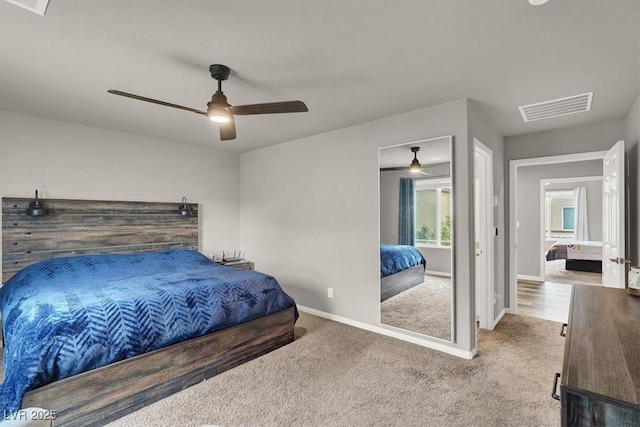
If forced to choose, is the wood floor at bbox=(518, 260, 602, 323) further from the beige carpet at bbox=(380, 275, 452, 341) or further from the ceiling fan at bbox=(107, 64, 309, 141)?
the ceiling fan at bbox=(107, 64, 309, 141)

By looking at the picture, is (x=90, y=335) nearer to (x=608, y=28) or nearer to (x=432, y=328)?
(x=432, y=328)

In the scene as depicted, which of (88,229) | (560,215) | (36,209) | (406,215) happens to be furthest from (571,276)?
(36,209)

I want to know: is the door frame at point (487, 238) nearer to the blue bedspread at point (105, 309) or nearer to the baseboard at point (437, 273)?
the baseboard at point (437, 273)

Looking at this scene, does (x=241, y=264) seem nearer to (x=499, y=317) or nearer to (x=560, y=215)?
(x=499, y=317)

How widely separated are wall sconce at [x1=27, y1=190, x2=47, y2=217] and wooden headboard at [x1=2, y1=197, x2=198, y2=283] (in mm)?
62

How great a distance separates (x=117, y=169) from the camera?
3.88 meters

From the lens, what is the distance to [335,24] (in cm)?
173

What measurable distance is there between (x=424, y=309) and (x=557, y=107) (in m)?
2.34

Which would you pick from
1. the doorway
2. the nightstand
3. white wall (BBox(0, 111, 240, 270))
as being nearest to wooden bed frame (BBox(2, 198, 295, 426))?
white wall (BBox(0, 111, 240, 270))

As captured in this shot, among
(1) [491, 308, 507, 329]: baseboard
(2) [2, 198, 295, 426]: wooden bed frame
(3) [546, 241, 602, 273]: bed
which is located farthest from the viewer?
(3) [546, 241, 602, 273]: bed

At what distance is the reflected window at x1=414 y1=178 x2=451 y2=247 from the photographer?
298 cm

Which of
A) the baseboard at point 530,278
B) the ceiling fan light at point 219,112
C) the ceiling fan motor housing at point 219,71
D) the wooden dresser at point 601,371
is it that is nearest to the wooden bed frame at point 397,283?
the wooden dresser at point 601,371

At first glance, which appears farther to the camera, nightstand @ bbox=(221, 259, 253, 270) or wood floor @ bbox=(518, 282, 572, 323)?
nightstand @ bbox=(221, 259, 253, 270)

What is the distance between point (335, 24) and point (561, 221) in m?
11.0
